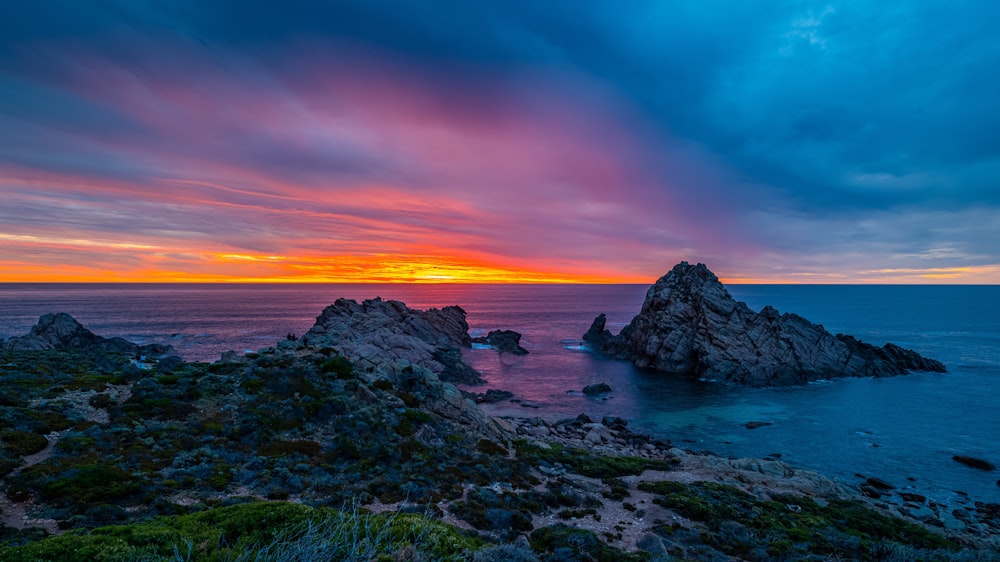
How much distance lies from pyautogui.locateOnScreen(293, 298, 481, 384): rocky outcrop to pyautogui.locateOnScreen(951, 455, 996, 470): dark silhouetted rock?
5741 centimetres

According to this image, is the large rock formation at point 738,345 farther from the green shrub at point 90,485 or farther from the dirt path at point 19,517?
the dirt path at point 19,517

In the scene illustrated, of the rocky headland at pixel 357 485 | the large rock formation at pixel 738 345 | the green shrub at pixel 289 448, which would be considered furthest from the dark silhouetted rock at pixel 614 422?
the green shrub at pixel 289 448

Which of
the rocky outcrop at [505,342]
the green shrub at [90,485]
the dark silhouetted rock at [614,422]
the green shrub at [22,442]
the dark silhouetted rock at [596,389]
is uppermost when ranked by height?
the green shrub at [22,442]

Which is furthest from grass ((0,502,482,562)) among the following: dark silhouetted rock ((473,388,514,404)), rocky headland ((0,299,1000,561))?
dark silhouetted rock ((473,388,514,404))

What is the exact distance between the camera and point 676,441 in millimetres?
48625

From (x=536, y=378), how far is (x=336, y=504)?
60393mm

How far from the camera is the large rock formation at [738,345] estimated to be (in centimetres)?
7794

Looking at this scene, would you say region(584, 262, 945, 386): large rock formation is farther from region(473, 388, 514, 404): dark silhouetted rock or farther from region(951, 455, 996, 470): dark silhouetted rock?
region(473, 388, 514, 404): dark silhouetted rock

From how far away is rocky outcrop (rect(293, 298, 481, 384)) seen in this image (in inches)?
2899

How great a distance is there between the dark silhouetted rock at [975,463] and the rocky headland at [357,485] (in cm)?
1103

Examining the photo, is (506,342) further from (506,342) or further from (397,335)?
(397,335)

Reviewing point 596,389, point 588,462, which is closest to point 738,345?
point 596,389

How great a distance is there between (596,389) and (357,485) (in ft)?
171

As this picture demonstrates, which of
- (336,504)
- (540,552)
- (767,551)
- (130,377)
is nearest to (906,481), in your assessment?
(767,551)
